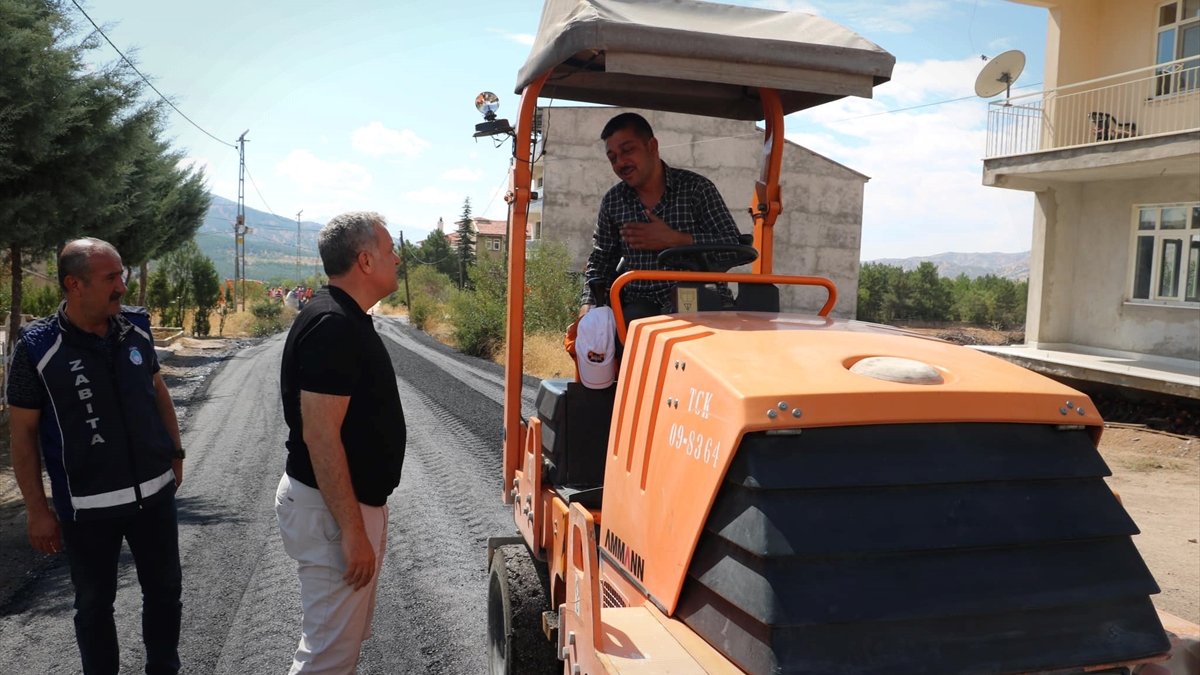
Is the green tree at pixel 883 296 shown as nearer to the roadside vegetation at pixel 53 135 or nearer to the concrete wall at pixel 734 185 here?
the concrete wall at pixel 734 185

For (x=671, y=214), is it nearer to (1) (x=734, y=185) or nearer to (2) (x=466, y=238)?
(1) (x=734, y=185)

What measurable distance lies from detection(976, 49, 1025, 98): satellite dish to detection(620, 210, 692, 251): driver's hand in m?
13.6

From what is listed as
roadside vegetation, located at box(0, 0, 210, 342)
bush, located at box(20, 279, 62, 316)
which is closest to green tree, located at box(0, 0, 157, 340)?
roadside vegetation, located at box(0, 0, 210, 342)

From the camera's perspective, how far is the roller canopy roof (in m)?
2.98

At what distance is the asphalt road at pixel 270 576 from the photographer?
419 cm

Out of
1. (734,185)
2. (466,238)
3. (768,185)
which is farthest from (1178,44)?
→ (466,238)

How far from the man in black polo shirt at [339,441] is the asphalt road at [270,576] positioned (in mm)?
1262

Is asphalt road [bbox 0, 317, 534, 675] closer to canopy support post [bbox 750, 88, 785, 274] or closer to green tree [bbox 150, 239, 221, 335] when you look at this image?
canopy support post [bbox 750, 88, 785, 274]

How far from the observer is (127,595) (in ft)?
16.2

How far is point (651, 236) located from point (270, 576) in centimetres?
335

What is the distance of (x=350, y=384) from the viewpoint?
2801 millimetres

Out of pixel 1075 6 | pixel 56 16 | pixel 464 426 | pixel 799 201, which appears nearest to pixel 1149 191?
pixel 1075 6

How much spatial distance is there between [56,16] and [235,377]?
800 cm

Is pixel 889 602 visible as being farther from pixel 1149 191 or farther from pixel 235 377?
pixel 235 377
